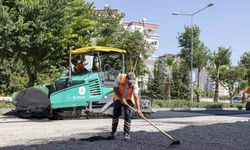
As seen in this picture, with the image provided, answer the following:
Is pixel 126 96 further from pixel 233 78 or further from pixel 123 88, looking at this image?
pixel 233 78

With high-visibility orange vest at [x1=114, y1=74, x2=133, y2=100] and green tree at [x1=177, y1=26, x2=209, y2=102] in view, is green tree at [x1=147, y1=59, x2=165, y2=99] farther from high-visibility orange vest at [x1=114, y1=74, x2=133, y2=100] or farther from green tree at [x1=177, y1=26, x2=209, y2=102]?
high-visibility orange vest at [x1=114, y1=74, x2=133, y2=100]

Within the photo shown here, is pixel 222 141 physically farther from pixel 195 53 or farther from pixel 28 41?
pixel 195 53

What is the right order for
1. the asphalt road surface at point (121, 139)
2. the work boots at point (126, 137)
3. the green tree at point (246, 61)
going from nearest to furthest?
the asphalt road surface at point (121, 139) → the work boots at point (126, 137) → the green tree at point (246, 61)

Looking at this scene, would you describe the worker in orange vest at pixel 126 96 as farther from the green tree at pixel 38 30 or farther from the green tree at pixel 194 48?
the green tree at pixel 194 48

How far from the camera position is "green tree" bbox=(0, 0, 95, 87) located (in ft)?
71.5

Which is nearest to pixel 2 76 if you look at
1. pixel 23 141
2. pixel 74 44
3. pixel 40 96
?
pixel 74 44

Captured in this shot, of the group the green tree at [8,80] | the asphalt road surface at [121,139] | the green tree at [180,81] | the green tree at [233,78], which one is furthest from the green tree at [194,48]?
the asphalt road surface at [121,139]

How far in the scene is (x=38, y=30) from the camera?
2233 cm

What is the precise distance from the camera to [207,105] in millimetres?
36875

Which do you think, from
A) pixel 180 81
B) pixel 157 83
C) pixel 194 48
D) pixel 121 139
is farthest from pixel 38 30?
pixel 194 48

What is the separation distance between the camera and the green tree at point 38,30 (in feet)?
71.5

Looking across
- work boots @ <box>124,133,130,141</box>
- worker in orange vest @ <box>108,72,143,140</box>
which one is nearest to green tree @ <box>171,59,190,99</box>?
worker in orange vest @ <box>108,72,143,140</box>

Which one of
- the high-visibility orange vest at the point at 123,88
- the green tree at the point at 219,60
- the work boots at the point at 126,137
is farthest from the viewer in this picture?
the green tree at the point at 219,60

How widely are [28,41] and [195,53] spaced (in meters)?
29.0
